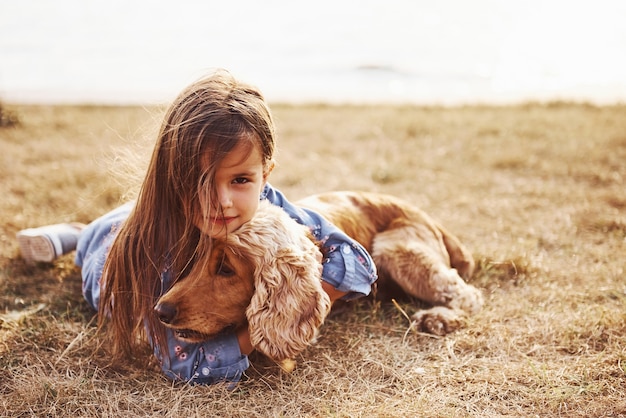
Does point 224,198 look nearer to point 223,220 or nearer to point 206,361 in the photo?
point 223,220

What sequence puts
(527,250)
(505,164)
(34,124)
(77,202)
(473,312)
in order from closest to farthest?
(473,312)
(527,250)
(77,202)
(505,164)
(34,124)

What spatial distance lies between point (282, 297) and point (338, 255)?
52cm

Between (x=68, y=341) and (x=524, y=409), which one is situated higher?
(x=524, y=409)

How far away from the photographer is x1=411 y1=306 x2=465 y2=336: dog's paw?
3553mm

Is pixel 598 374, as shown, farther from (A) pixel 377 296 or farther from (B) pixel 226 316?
(B) pixel 226 316

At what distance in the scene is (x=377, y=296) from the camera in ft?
12.9

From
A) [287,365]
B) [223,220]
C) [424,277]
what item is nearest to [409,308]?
[424,277]

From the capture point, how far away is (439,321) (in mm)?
3561

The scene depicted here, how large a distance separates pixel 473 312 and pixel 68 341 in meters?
2.49

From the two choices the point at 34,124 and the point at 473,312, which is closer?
the point at 473,312

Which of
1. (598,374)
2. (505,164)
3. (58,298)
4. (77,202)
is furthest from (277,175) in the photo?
(598,374)

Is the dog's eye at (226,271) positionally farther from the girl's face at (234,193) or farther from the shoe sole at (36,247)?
the shoe sole at (36,247)

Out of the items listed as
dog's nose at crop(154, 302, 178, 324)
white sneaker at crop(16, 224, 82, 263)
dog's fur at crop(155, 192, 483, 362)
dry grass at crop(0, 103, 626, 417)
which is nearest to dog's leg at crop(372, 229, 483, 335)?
dry grass at crop(0, 103, 626, 417)

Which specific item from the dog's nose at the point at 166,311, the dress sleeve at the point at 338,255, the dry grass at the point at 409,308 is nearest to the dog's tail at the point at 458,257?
the dry grass at the point at 409,308
